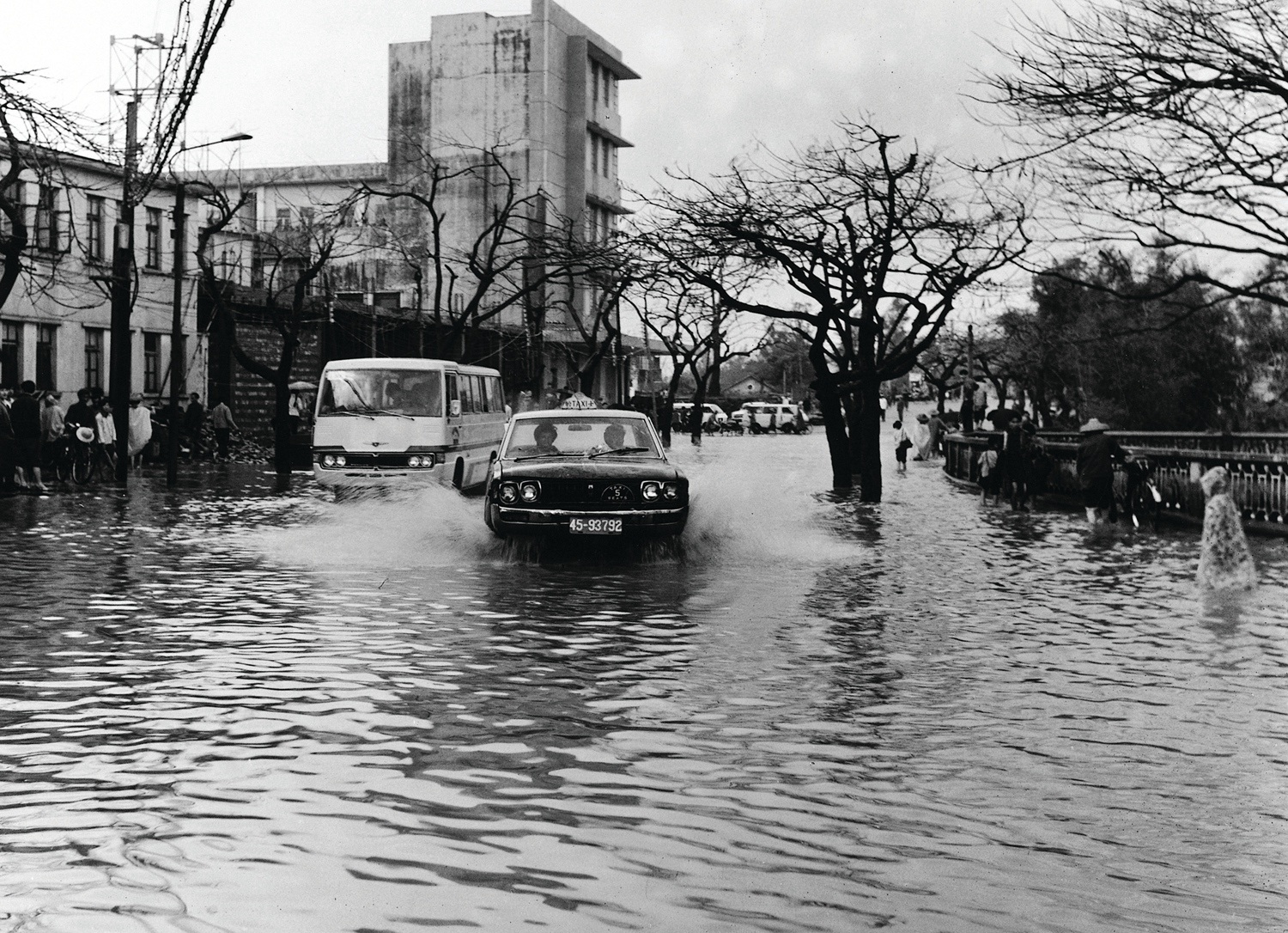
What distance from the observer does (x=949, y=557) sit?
18562mm

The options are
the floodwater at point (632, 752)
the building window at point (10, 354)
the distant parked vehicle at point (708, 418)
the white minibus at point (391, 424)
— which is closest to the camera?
the floodwater at point (632, 752)

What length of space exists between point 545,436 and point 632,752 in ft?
33.3

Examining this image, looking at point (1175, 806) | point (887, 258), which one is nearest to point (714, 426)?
point (887, 258)

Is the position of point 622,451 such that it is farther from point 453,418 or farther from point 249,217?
point 249,217

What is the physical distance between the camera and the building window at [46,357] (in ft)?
141

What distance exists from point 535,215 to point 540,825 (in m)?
76.2

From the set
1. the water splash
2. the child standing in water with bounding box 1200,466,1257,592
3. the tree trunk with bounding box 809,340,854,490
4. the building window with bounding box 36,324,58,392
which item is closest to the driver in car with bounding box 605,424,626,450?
the water splash

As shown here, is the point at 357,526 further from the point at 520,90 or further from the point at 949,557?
the point at 520,90

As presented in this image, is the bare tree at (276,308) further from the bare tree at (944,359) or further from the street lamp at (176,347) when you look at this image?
the bare tree at (944,359)

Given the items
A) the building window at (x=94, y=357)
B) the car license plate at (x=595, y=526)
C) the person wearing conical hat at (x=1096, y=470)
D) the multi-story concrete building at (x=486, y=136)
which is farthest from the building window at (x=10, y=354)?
the multi-story concrete building at (x=486, y=136)

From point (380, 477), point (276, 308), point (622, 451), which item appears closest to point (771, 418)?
point (276, 308)

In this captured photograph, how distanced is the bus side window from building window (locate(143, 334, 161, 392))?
2344cm

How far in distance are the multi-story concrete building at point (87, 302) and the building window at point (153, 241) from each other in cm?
2

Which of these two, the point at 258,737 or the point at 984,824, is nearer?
the point at 984,824
